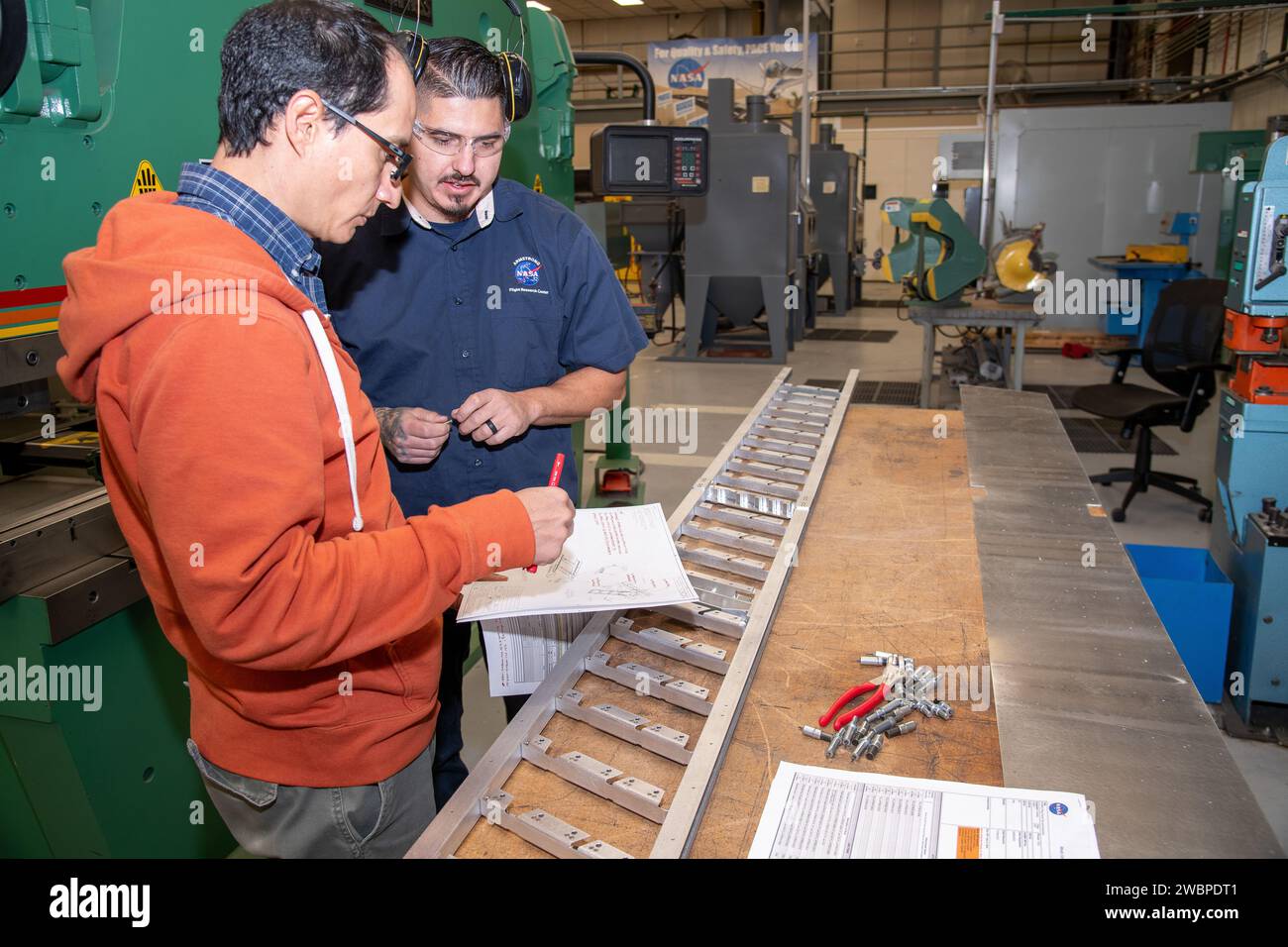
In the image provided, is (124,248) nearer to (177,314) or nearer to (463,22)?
(177,314)

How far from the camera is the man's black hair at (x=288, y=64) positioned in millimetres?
937

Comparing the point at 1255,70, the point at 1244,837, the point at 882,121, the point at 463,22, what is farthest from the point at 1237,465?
the point at 882,121

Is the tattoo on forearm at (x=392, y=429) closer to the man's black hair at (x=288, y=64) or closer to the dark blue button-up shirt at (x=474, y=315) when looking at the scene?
the dark blue button-up shirt at (x=474, y=315)

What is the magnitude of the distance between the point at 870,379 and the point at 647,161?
203 inches

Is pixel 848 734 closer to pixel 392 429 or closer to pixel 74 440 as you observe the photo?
pixel 392 429

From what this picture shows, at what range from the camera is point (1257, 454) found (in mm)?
2918

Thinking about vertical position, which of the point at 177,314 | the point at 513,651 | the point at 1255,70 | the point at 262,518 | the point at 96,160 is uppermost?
the point at 1255,70

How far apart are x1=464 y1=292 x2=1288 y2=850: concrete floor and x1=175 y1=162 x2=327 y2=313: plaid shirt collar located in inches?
80.1

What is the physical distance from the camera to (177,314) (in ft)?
2.76

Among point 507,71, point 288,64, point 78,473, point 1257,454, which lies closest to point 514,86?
point 507,71

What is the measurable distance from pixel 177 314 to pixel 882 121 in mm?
15050

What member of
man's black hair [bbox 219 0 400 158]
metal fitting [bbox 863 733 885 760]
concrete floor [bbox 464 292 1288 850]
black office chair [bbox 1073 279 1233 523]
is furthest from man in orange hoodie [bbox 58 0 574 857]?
black office chair [bbox 1073 279 1233 523]

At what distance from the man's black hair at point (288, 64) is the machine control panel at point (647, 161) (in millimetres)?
1797

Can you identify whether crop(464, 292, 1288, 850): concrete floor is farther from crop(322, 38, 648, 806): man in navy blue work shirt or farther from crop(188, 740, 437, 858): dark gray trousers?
crop(188, 740, 437, 858): dark gray trousers
